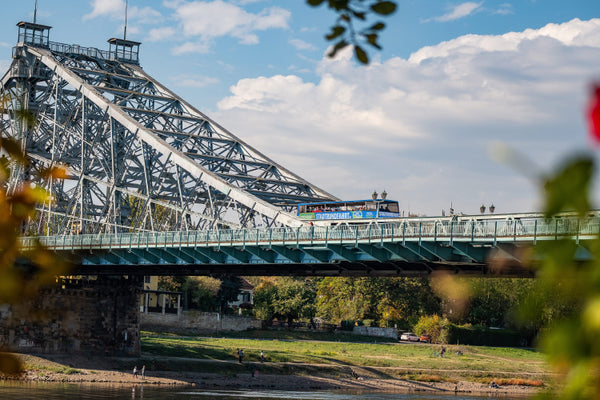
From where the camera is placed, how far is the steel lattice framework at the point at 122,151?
74938 millimetres

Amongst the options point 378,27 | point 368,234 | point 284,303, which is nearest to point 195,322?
point 284,303

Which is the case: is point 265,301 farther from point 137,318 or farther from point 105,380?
point 105,380

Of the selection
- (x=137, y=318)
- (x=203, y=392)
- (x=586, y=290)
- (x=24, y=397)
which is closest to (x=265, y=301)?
(x=137, y=318)

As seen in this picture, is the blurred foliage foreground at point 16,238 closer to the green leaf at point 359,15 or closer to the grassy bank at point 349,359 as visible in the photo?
the green leaf at point 359,15

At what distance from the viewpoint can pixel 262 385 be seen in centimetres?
6738

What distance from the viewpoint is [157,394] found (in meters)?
57.5

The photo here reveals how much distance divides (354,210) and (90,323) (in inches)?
965

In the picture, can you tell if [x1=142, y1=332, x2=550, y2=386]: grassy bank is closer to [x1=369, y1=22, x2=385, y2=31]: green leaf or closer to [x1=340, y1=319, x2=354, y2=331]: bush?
[x1=340, y1=319, x2=354, y2=331]: bush

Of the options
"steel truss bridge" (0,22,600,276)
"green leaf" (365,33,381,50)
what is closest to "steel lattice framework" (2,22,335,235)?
"steel truss bridge" (0,22,600,276)

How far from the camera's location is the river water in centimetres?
5297

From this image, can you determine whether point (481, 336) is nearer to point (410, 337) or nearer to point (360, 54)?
point (410, 337)

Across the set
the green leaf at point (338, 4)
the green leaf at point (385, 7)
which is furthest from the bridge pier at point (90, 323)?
the green leaf at point (385, 7)

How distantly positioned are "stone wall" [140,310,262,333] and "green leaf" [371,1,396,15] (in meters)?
94.2

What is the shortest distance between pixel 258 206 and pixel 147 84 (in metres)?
38.7
